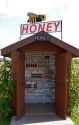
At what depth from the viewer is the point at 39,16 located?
17562 millimetres

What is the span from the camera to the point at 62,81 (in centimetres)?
1216

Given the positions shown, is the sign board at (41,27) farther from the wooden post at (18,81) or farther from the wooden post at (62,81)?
the wooden post at (18,81)

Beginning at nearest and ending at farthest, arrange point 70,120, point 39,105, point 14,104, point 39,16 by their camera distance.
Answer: point 70,120
point 14,104
point 39,105
point 39,16

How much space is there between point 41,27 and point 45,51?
398 cm

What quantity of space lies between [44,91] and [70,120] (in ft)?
9.90

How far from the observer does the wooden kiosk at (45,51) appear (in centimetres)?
1190

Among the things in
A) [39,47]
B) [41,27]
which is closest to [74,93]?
[39,47]

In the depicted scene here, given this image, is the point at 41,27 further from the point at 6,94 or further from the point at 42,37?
the point at 6,94

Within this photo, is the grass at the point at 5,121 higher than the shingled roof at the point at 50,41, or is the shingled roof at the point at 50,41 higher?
the shingled roof at the point at 50,41

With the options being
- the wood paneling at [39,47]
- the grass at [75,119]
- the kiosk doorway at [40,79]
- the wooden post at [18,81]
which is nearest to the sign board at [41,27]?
the kiosk doorway at [40,79]

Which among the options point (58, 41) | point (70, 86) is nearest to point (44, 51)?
point (58, 41)

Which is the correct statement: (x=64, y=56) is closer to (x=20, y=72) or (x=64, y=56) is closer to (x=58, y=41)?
(x=58, y=41)

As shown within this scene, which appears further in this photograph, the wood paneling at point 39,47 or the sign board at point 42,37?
the wood paneling at point 39,47

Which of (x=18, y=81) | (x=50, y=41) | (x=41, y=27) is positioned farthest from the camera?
(x=41, y=27)
